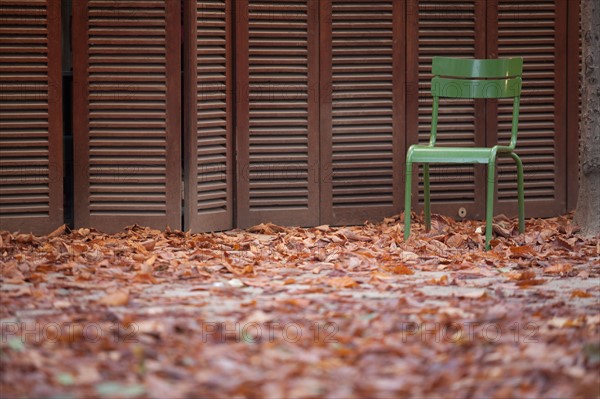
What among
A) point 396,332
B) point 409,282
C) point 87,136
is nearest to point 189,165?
point 87,136

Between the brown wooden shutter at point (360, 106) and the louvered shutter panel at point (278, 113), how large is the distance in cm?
9

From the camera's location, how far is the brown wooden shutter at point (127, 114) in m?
5.87

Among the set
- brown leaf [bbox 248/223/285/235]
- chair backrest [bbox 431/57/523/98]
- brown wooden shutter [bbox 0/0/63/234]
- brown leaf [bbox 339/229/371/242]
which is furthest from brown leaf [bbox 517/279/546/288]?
brown wooden shutter [bbox 0/0/63/234]

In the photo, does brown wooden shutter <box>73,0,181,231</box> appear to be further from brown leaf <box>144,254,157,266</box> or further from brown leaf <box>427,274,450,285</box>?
brown leaf <box>427,274,450,285</box>

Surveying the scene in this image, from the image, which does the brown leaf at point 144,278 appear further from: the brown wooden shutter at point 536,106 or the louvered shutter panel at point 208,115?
the brown wooden shutter at point 536,106

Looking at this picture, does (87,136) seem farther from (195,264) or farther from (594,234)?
(594,234)

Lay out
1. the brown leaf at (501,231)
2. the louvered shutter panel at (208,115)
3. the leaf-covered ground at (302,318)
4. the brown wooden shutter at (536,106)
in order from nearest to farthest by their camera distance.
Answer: the leaf-covered ground at (302,318), the brown leaf at (501,231), the louvered shutter panel at (208,115), the brown wooden shutter at (536,106)

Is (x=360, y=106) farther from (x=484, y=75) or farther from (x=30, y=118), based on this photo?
(x=30, y=118)

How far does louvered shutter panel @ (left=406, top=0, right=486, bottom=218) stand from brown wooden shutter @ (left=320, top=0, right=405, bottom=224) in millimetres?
86

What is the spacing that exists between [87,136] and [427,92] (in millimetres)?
2022

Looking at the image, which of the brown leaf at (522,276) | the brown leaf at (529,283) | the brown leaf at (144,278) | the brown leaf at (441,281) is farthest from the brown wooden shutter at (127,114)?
the brown leaf at (529,283)

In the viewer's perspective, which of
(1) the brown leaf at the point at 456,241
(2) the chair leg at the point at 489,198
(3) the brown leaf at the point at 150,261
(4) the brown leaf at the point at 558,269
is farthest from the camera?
Result: (1) the brown leaf at the point at 456,241

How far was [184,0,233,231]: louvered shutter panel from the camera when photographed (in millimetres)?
5910

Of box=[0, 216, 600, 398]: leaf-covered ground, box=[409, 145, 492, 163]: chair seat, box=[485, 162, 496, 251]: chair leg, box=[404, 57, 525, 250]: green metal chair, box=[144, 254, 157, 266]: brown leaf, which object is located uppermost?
box=[404, 57, 525, 250]: green metal chair
